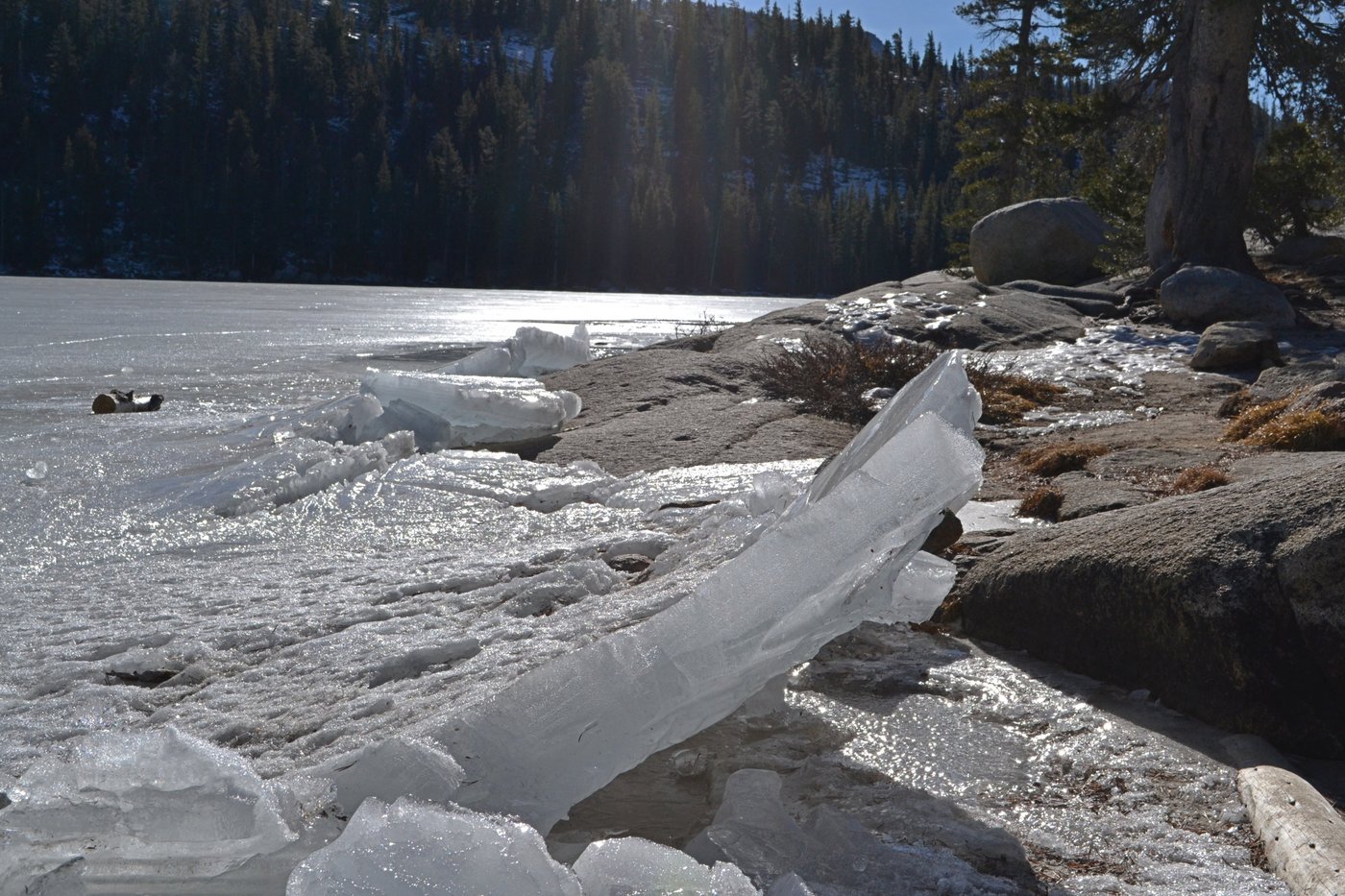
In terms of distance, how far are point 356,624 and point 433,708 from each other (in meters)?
0.95

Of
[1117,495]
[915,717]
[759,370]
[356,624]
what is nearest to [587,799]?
[915,717]

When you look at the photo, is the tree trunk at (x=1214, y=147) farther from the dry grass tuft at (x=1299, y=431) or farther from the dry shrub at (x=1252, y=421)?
the dry grass tuft at (x=1299, y=431)

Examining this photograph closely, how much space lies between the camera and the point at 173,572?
4.16 m

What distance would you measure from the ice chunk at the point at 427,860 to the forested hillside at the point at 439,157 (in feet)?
268

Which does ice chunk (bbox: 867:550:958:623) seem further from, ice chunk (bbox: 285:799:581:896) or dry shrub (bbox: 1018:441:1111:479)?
dry shrub (bbox: 1018:441:1111:479)

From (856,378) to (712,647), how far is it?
605 cm

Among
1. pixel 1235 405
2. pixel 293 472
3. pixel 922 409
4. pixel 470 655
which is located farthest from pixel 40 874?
pixel 1235 405

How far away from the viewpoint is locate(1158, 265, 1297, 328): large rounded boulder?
10.9m

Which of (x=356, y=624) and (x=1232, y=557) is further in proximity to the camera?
(x=356, y=624)

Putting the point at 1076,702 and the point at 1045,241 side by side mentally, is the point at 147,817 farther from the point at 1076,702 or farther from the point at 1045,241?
the point at 1045,241

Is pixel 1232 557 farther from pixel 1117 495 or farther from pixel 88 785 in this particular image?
pixel 88 785

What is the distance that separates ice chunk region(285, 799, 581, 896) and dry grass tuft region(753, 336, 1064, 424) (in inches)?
230

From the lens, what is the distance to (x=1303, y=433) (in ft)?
17.7

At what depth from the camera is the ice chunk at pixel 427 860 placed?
1482 mm
